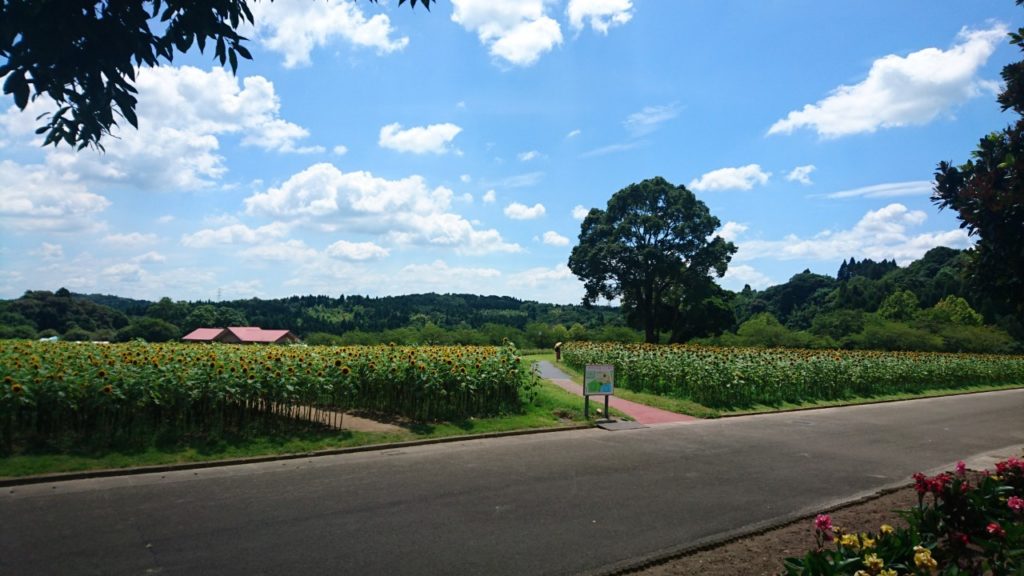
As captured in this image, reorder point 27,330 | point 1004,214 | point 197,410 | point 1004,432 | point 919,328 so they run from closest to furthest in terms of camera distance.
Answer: point 1004,214, point 197,410, point 1004,432, point 27,330, point 919,328

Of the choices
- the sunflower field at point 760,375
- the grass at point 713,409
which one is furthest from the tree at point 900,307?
the grass at point 713,409

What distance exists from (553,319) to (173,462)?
6894 centimetres

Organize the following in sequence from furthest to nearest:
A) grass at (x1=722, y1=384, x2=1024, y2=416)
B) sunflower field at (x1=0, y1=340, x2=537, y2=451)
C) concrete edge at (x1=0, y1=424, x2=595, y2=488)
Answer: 1. grass at (x1=722, y1=384, x2=1024, y2=416)
2. sunflower field at (x1=0, y1=340, x2=537, y2=451)
3. concrete edge at (x1=0, y1=424, x2=595, y2=488)

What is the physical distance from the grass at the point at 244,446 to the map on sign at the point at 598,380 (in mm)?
787

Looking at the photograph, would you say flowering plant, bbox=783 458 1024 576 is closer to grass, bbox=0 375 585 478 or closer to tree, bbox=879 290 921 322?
grass, bbox=0 375 585 478

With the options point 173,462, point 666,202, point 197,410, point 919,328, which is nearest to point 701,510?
point 173,462

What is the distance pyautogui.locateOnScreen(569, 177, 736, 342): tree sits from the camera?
4662cm

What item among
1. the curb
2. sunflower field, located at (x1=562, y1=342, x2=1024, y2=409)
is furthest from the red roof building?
the curb

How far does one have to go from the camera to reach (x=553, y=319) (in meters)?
76.9

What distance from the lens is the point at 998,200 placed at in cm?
480

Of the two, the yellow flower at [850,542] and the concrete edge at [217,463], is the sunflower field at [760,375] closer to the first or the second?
the concrete edge at [217,463]

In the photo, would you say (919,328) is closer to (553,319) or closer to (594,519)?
(553,319)

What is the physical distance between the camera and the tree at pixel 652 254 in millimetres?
46625

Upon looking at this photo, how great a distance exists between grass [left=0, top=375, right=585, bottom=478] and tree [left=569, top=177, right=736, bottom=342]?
112 ft
